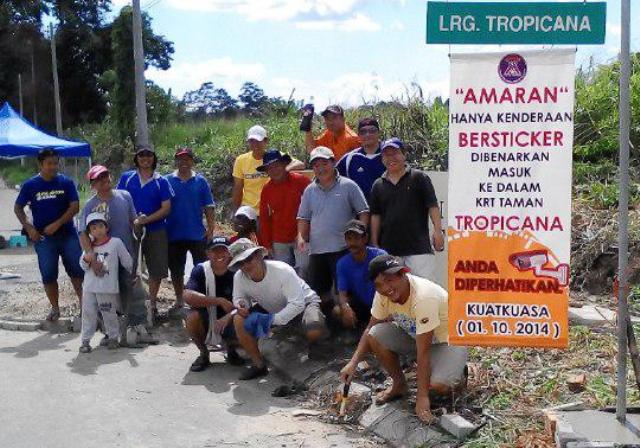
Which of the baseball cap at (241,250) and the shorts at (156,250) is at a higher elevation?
the baseball cap at (241,250)

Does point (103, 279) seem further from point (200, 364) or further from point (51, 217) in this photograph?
point (200, 364)

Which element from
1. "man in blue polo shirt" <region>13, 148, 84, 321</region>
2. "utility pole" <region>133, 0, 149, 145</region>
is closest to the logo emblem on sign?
"man in blue polo shirt" <region>13, 148, 84, 321</region>

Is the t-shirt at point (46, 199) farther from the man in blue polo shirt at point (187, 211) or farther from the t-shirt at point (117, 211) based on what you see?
the man in blue polo shirt at point (187, 211)

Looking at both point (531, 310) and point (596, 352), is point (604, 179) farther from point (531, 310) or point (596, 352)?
point (531, 310)

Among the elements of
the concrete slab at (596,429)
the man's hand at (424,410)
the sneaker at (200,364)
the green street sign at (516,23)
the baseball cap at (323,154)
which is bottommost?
the sneaker at (200,364)

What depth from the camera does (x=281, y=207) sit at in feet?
27.3

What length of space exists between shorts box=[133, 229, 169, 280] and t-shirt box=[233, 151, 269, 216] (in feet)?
3.32

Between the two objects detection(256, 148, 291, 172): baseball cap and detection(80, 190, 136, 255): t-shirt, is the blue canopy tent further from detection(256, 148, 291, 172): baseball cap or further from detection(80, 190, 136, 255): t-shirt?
detection(256, 148, 291, 172): baseball cap

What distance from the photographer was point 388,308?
6.23m

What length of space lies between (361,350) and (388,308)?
0.36 metres

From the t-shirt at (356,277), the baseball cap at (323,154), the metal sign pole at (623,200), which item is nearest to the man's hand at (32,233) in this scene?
the baseball cap at (323,154)

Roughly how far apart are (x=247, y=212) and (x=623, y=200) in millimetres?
4338

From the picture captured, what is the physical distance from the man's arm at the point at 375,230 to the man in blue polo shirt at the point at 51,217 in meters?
3.72

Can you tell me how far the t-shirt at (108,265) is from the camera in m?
8.73
